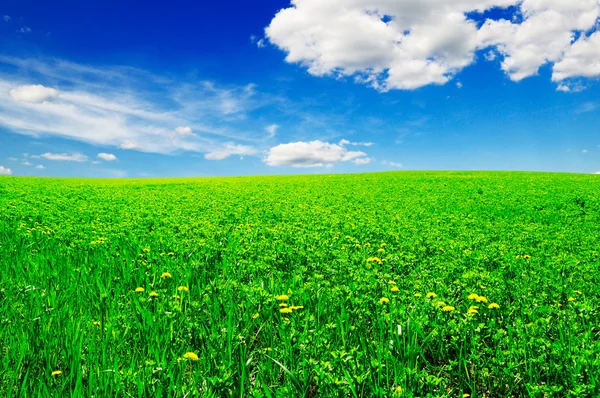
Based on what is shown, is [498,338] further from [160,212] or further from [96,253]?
[160,212]

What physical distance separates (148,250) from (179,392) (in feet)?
14.7

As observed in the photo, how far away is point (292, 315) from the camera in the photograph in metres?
4.20

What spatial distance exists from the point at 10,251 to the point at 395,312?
7.05 metres

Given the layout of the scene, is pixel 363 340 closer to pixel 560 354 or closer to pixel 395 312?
pixel 395 312

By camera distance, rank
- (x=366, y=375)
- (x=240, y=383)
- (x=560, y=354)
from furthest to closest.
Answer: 1. (x=560, y=354)
2. (x=240, y=383)
3. (x=366, y=375)

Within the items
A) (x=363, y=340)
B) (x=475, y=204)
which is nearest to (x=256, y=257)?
(x=363, y=340)

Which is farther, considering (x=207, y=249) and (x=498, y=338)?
(x=207, y=249)

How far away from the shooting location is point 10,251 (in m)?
7.05

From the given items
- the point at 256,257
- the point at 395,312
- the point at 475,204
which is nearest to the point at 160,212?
the point at 256,257

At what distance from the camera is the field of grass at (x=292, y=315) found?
3205mm

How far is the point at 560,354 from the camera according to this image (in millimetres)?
3439

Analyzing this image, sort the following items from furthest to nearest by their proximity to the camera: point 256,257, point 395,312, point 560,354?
point 256,257 < point 395,312 < point 560,354

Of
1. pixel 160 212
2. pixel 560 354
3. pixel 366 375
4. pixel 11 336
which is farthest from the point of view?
pixel 160 212

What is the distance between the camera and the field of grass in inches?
126
